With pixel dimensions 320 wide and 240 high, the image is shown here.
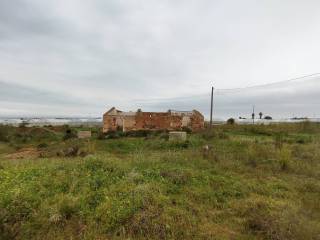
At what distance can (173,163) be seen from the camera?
873cm

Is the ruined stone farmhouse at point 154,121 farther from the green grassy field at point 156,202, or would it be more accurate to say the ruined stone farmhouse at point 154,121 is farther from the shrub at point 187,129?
the green grassy field at point 156,202

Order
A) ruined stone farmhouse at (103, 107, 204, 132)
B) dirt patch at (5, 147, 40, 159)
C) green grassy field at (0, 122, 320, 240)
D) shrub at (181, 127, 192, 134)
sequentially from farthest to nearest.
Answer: ruined stone farmhouse at (103, 107, 204, 132) → shrub at (181, 127, 192, 134) → dirt patch at (5, 147, 40, 159) → green grassy field at (0, 122, 320, 240)

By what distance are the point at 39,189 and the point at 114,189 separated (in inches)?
58.9

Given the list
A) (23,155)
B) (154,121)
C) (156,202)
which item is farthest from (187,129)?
(156,202)

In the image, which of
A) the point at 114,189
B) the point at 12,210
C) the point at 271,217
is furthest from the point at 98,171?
the point at 271,217

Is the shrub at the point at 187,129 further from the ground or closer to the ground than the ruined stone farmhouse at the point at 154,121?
closer to the ground

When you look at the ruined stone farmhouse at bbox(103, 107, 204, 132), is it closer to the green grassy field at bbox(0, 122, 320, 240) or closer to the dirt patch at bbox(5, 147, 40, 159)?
the dirt patch at bbox(5, 147, 40, 159)

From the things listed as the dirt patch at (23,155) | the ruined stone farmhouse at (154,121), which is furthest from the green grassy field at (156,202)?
the ruined stone farmhouse at (154,121)

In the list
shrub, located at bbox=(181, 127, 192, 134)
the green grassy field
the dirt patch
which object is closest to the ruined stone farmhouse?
shrub, located at bbox=(181, 127, 192, 134)

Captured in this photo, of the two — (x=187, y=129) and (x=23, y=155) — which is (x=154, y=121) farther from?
(x=23, y=155)

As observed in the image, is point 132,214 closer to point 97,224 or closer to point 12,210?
point 97,224

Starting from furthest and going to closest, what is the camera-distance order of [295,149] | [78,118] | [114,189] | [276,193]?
[78,118] → [295,149] → [276,193] → [114,189]

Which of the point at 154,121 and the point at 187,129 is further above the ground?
the point at 154,121

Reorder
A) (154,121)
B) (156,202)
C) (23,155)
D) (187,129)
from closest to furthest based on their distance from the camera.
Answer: (156,202) → (23,155) → (187,129) → (154,121)
